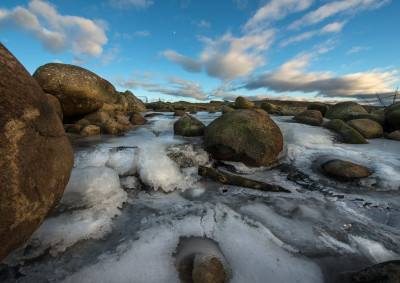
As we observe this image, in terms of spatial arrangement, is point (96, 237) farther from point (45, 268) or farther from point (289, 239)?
point (289, 239)

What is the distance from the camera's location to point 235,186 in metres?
3.14

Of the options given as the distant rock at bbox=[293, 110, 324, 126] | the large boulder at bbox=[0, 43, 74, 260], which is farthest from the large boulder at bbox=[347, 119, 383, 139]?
the large boulder at bbox=[0, 43, 74, 260]

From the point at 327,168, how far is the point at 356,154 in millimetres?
1275

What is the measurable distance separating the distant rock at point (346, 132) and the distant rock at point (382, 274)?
4.93 m

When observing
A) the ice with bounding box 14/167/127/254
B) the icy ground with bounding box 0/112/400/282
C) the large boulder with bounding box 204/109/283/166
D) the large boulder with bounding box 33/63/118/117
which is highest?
the large boulder with bounding box 33/63/118/117

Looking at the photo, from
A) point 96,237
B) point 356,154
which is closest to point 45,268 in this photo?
point 96,237

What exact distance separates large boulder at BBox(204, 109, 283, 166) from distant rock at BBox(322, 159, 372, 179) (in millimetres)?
1047

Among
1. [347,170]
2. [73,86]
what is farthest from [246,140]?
[73,86]

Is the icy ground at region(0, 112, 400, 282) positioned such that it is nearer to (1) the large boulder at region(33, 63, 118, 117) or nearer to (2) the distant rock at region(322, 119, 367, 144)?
(2) the distant rock at region(322, 119, 367, 144)

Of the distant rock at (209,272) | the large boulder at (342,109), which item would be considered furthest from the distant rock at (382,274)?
the large boulder at (342,109)

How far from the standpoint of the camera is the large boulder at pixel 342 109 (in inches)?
324

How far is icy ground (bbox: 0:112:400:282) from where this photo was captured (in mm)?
1579

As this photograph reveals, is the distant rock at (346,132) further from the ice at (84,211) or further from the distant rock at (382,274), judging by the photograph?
the ice at (84,211)

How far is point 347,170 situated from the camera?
336 cm
